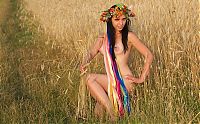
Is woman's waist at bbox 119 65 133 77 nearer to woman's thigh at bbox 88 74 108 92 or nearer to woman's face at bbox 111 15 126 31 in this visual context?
woman's thigh at bbox 88 74 108 92

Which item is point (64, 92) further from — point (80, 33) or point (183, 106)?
point (80, 33)

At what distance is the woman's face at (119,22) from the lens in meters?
4.05

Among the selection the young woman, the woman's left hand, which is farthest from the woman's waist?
the woman's left hand

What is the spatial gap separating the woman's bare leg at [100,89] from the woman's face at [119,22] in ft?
1.69

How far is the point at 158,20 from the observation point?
205 inches

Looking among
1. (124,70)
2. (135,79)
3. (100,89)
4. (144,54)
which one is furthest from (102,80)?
(144,54)

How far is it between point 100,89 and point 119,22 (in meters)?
0.67

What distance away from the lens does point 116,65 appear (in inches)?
163

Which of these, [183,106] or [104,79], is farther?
[104,79]

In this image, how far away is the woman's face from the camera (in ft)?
13.3

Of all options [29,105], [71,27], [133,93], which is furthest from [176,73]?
[71,27]

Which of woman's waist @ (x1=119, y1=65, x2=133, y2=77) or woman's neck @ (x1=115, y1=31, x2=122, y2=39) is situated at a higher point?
woman's neck @ (x1=115, y1=31, x2=122, y2=39)

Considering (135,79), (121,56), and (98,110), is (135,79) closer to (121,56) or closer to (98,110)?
(121,56)

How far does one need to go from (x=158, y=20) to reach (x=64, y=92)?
1497 mm
